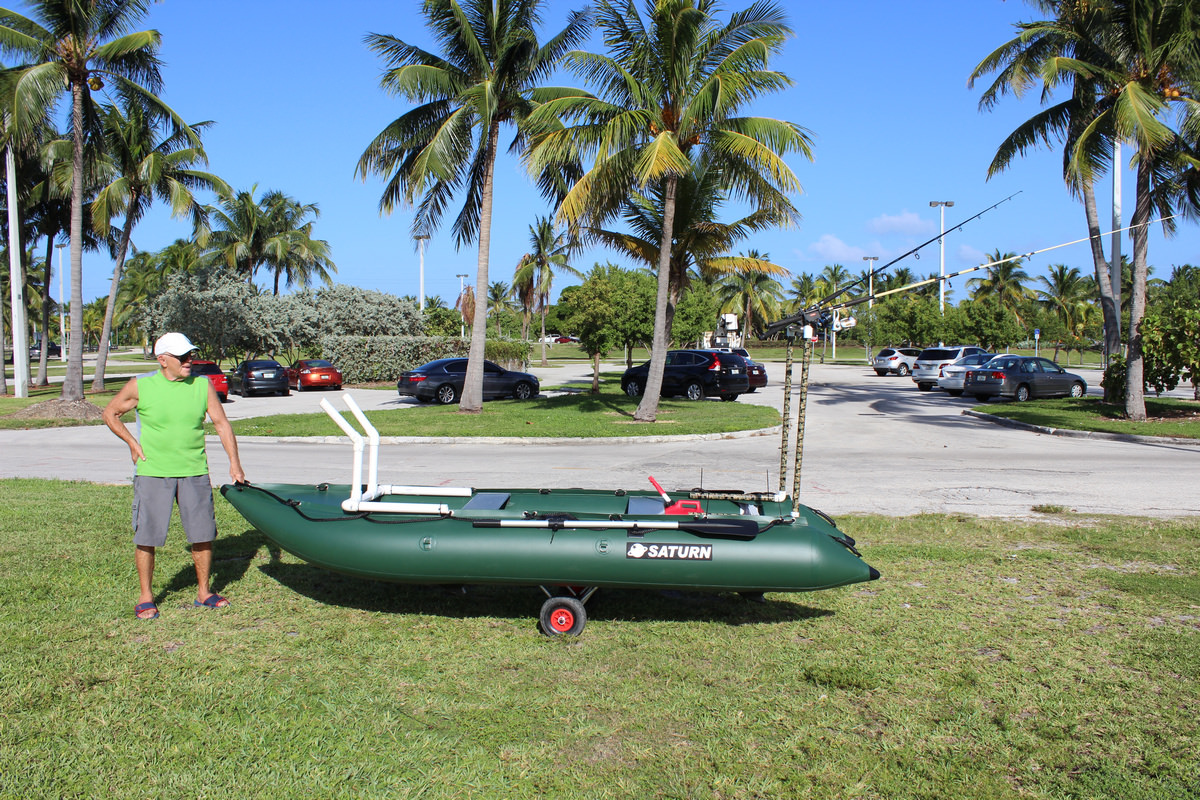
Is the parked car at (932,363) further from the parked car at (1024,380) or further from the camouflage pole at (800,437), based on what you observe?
the camouflage pole at (800,437)

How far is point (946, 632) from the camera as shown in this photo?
547 cm

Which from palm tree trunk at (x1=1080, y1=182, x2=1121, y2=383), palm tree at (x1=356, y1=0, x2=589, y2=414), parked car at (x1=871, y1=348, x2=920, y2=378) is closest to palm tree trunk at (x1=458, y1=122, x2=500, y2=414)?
palm tree at (x1=356, y1=0, x2=589, y2=414)

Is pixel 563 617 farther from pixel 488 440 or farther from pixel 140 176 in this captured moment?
pixel 140 176

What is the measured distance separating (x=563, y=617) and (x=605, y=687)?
0.82 m

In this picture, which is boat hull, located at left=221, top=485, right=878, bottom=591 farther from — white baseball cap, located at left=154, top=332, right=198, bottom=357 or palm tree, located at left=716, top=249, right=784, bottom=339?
palm tree, located at left=716, top=249, right=784, bottom=339

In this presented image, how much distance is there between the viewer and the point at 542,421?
19234 mm

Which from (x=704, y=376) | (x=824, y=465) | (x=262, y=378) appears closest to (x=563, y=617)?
(x=824, y=465)

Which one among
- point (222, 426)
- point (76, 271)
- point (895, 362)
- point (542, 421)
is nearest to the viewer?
point (222, 426)

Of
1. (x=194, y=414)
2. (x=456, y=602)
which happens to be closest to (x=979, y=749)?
(x=456, y=602)

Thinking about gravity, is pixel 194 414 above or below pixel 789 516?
above

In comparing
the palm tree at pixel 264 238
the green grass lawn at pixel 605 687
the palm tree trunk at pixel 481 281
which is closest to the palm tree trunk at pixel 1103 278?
the palm tree trunk at pixel 481 281

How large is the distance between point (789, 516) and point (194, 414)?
13.2 feet

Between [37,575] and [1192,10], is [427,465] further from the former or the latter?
[1192,10]

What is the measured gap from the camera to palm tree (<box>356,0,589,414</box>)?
61.4ft
